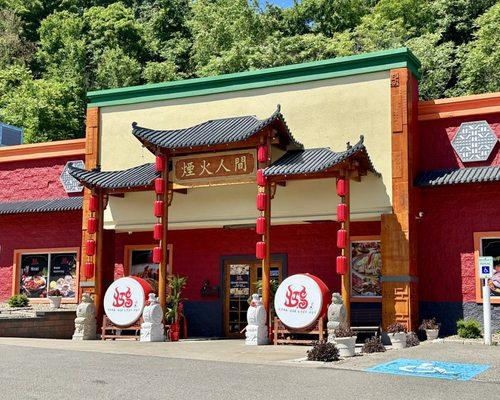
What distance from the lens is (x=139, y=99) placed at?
23.3 metres

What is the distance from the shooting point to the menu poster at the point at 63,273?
24734 millimetres

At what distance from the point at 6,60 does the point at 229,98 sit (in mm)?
37652

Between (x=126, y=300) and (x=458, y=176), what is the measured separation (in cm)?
1021

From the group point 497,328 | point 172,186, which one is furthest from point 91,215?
point 497,328

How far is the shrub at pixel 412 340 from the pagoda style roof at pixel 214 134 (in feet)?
20.8

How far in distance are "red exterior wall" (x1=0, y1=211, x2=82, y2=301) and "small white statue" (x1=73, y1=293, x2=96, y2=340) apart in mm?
4582

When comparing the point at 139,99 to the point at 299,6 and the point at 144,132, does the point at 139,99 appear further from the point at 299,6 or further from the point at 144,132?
the point at 299,6

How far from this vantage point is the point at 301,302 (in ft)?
58.4

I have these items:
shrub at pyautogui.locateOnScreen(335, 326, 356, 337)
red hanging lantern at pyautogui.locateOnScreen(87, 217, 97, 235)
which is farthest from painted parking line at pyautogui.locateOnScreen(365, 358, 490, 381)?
red hanging lantern at pyautogui.locateOnScreen(87, 217, 97, 235)

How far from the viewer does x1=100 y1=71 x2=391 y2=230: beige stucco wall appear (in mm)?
19625

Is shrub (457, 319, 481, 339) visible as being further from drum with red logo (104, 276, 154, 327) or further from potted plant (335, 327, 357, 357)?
drum with red logo (104, 276, 154, 327)

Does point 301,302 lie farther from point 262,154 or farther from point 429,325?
point 262,154

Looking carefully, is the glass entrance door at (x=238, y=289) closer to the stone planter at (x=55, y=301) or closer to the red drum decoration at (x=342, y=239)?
the red drum decoration at (x=342, y=239)

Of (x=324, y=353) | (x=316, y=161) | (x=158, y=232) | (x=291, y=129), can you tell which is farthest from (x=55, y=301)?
(x=324, y=353)
